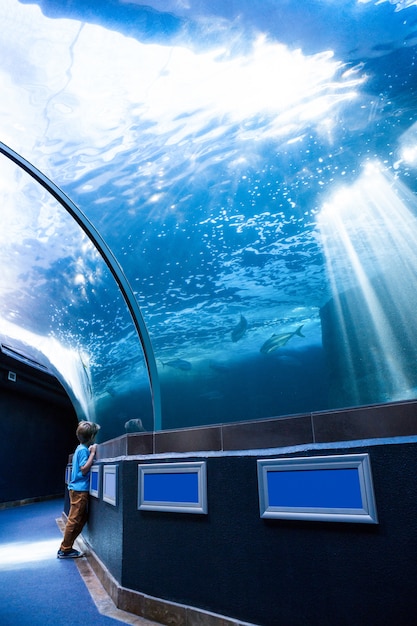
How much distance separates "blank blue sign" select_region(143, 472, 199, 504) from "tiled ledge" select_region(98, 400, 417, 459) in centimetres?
21

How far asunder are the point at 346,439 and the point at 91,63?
749 centimetres

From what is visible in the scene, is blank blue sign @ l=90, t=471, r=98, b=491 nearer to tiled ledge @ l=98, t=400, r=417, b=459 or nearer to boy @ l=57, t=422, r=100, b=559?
boy @ l=57, t=422, r=100, b=559

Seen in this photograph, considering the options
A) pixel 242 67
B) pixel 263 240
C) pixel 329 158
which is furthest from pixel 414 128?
pixel 242 67

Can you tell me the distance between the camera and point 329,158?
19938 millimetres

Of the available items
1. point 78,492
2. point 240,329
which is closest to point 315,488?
point 78,492

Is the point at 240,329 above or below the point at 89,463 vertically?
above

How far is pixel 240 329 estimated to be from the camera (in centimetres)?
3869

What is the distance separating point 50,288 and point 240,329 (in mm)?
27472

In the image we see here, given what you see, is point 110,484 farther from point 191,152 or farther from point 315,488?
point 191,152

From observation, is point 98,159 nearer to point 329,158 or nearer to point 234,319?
point 329,158

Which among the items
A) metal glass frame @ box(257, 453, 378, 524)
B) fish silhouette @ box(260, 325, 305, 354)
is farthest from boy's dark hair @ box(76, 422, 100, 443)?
fish silhouette @ box(260, 325, 305, 354)

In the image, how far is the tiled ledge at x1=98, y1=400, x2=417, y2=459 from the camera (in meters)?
1.71

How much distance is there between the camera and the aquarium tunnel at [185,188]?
2.28 meters

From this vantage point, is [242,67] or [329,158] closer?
[242,67]
